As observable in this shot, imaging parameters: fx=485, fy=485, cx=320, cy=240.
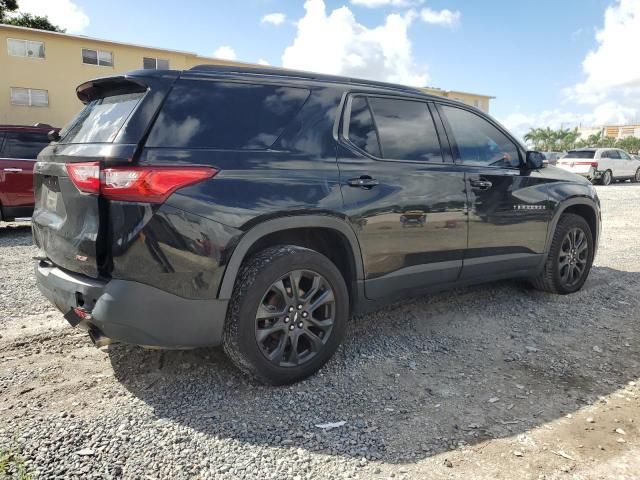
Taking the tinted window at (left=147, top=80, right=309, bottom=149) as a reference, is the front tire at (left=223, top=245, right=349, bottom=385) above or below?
below

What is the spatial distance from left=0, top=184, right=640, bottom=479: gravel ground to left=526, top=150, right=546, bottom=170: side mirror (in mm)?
1360

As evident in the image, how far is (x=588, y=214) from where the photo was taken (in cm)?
497

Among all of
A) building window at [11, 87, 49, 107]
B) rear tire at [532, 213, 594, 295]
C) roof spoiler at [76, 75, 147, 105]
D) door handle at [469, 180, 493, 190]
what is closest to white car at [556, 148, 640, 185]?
rear tire at [532, 213, 594, 295]

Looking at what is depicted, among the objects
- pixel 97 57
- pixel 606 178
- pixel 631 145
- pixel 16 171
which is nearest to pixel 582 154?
pixel 606 178

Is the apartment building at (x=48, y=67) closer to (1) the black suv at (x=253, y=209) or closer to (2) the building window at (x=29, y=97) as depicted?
(2) the building window at (x=29, y=97)

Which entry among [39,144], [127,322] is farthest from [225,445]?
[39,144]

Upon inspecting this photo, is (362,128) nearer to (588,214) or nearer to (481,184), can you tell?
(481,184)

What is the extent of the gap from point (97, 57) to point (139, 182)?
28433mm

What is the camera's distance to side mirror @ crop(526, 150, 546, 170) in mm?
4301

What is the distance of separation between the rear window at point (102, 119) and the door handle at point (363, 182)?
4.31 feet

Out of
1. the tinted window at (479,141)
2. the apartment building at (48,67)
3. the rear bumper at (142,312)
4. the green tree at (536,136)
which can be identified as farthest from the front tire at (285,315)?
the green tree at (536,136)

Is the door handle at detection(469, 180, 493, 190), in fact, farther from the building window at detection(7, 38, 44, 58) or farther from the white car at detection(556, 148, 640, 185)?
the building window at detection(7, 38, 44, 58)

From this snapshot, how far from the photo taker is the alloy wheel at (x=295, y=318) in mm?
2822

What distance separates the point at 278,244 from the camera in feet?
9.53
